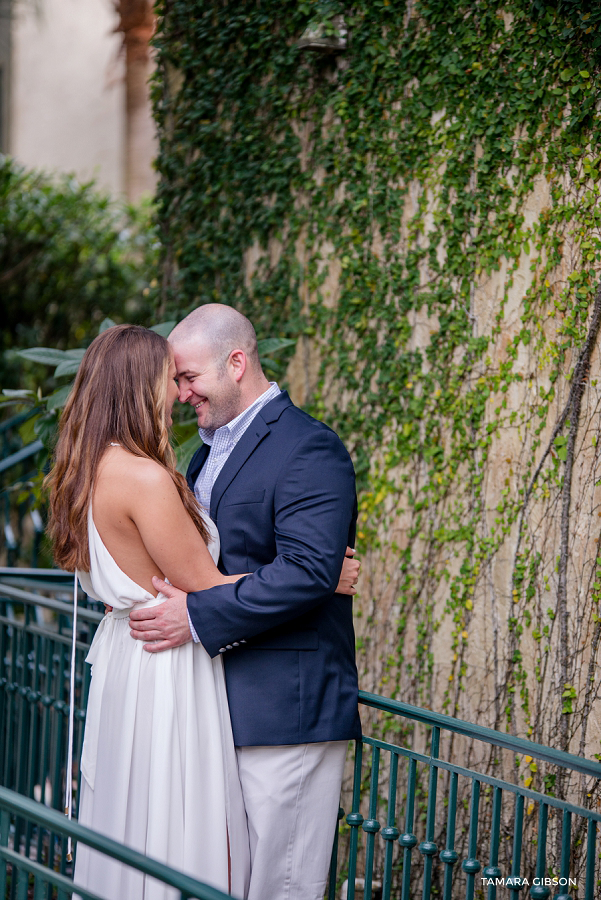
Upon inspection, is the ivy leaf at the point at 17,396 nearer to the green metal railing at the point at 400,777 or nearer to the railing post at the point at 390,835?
the green metal railing at the point at 400,777

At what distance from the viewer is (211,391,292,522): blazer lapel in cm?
247

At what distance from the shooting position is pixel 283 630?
2.38 m

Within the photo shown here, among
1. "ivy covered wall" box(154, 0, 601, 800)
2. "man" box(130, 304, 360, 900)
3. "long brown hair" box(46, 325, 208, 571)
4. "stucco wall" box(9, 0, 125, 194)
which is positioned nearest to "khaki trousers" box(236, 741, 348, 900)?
"man" box(130, 304, 360, 900)

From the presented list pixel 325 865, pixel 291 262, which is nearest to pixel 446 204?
pixel 291 262

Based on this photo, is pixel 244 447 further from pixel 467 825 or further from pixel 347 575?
pixel 467 825

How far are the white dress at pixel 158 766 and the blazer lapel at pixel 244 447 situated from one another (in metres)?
0.37

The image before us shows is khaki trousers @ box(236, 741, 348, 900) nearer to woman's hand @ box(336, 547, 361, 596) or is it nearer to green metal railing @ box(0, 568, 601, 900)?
green metal railing @ box(0, 568, 601, 900)

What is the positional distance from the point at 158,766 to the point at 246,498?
2.42ft

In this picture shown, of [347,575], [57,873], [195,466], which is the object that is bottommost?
[57,873]

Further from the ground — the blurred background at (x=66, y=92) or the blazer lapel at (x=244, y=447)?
the blurred background at (x=66, y=92)

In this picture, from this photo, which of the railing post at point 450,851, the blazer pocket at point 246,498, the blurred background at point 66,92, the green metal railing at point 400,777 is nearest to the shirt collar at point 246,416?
the blazer pocket at point 246,498

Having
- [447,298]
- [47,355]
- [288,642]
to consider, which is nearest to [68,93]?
[47,355]

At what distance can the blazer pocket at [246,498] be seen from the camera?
2.38 m

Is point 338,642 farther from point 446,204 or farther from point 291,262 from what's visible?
point 291,262
